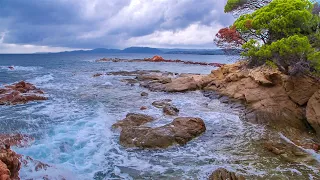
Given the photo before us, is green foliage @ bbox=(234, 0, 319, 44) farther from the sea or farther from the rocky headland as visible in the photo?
the sea

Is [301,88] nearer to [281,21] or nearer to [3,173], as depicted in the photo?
[281,21]

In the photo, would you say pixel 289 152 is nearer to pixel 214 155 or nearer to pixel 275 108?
pixel 214 155

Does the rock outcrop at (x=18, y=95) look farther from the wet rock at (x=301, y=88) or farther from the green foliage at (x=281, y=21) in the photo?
the wet rock at (x=301, y=88)

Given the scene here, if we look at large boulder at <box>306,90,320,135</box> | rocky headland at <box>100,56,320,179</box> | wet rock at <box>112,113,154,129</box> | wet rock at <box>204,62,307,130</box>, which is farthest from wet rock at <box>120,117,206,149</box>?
large boulder at <box>306,90,320,135</box>

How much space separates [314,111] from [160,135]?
353 inches

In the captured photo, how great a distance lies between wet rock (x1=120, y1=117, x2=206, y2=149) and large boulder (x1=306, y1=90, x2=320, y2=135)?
21.2 feet

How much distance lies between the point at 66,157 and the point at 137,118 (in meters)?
5.61

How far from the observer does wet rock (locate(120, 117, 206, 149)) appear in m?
13.0

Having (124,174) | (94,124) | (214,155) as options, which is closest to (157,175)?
(124,174)

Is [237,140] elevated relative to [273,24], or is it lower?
lower

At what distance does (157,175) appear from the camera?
10.2 metres

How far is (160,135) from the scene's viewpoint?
13336 millimetres

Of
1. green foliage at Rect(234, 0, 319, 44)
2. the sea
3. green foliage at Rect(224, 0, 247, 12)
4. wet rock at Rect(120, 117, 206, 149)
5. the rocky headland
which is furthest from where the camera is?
green foliage at Rect(224, 0, 247, 12)

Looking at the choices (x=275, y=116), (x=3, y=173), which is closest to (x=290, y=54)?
(x=275, y=116)
